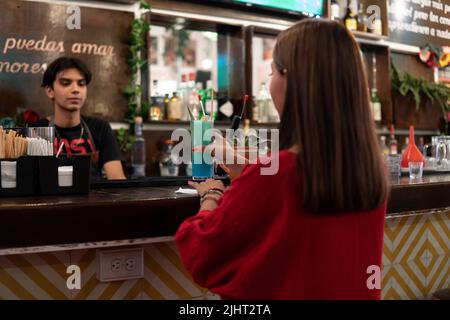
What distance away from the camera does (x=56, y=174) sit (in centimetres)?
165

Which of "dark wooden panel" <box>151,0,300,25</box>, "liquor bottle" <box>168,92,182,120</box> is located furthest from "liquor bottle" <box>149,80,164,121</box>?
"dark wooden panel" <box>151,0,300,25</box>

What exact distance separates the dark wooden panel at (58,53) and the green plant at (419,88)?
Result: 2.77 metres

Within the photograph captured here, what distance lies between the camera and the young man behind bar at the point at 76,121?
121 inches

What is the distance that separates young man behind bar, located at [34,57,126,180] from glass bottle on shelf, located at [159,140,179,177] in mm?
346

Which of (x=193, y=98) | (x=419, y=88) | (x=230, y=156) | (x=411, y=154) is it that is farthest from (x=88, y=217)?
(x=419, y=88)

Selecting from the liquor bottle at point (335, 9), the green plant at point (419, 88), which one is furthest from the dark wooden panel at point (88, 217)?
the green plant at point (419, 88)

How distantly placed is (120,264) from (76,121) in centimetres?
173

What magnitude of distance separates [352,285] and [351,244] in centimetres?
10

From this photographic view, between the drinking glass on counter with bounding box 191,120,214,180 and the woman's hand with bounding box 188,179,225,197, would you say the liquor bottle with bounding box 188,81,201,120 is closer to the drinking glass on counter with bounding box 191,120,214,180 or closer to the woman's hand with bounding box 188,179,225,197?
the drinking glass on counter with bounding box 191,120,214,180

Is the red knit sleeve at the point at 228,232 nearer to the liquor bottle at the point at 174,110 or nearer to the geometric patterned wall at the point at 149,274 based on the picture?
the geometric patterned wall at the point at 149,274

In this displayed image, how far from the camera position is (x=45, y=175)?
1.64 m

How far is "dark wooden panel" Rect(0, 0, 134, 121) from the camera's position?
310 cm

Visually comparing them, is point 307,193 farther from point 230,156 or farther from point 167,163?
point 167,163
